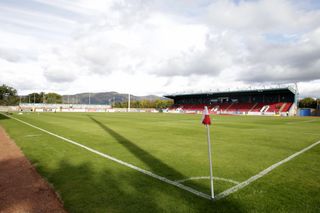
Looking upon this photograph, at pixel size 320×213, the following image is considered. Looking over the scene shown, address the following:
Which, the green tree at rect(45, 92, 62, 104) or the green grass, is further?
the green tree at rect(45, 92, 62, 104)

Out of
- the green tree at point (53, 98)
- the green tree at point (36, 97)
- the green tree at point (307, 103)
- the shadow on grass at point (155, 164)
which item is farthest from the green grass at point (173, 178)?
the green tree at point (36, 97)

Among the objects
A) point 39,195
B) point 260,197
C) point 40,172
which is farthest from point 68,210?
point 260,197

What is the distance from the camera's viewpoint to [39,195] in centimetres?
504

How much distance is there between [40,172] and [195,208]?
521cm

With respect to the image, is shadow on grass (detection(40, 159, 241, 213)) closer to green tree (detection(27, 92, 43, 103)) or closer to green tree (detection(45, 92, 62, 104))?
green tree (detection(45, 92, 62, 104))

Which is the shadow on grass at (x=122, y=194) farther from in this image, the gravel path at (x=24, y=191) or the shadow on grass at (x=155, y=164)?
the shadow on grass at (x=155, y=164)

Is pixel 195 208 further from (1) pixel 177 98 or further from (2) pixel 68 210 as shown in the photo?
(1) pixel 177 98

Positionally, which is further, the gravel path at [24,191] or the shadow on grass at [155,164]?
the shadow on grass at [155,164]

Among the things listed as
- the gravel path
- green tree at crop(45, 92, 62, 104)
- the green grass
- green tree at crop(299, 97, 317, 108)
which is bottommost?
the gravel path

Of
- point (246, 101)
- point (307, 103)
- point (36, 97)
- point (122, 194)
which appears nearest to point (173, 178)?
point (122, 194)

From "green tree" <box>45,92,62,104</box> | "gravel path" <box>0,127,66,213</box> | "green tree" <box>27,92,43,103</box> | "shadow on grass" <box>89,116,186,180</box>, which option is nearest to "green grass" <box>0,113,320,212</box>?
"shadow on grass" <box>89,116,186,180</box>

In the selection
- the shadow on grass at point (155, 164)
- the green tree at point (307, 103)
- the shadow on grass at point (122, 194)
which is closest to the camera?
the shadow on grass at point (122, 194)

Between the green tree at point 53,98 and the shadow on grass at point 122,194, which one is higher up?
the green tree at point 53,98

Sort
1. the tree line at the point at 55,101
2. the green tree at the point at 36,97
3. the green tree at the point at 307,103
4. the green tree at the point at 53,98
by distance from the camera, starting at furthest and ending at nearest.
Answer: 1. the green tree at the point at 36,97
2. the green tree at the point at 53,98
3. the tree line at the point at 55,101
4. the green tree at the point at 307,103
